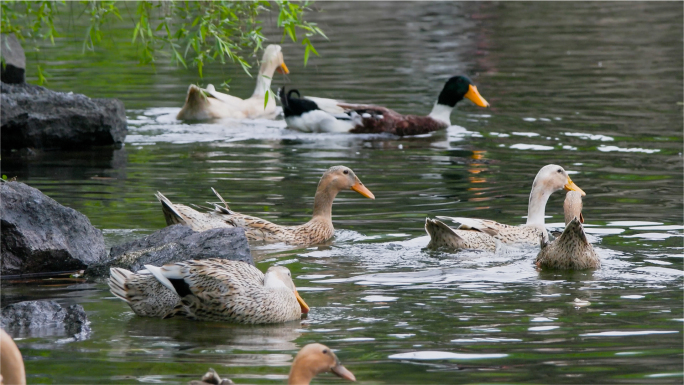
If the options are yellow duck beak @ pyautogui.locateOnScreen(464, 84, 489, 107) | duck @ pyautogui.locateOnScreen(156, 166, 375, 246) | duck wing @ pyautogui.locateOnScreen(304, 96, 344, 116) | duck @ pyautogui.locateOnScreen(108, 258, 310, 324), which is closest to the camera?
duck @ pyautogui.locateOnScreen(108, 258, 310, 324)

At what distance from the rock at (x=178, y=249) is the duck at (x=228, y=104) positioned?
8441 mm

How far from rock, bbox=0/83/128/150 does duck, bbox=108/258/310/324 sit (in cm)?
880

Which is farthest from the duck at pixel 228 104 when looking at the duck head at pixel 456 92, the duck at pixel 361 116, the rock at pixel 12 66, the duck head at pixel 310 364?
the duck head at pixel 310 364

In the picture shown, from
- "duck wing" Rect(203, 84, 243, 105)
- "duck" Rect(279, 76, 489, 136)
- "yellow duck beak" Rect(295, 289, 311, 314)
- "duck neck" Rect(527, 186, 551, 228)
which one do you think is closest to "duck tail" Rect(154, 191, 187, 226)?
"yellow duck beak" Rect(295, 289, 311, 314)

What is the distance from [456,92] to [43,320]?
467 inches

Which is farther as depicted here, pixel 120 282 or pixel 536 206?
pixel 536 206

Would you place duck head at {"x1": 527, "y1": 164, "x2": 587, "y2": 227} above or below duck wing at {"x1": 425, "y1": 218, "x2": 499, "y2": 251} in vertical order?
above

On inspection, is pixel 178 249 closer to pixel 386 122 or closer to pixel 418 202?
pixel 418 202

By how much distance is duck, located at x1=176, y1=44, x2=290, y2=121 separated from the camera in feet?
62.6

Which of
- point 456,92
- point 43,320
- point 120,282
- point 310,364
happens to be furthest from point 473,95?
point 310,364

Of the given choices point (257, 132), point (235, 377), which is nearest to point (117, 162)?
point (257, 132)

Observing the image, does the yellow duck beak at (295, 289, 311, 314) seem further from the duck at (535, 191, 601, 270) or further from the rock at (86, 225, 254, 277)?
the duck at (535, 191, 601, 270)

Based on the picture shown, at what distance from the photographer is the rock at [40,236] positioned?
9.89 metres

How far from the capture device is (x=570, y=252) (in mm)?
9922
